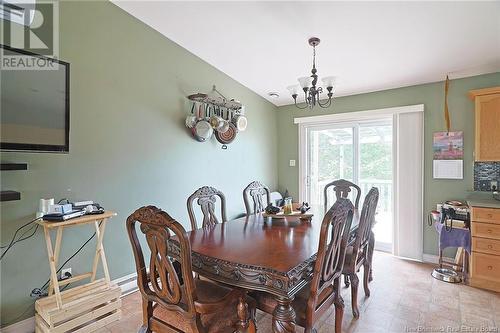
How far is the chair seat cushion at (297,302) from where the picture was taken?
150 centimetres

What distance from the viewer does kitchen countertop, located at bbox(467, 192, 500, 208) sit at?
2649 millimetres

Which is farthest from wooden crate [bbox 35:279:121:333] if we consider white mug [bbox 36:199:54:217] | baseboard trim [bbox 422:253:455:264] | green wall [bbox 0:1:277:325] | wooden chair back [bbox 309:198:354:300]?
baseboard trim [bbox 422:253:455:264]

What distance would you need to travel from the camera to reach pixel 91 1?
7.89ft

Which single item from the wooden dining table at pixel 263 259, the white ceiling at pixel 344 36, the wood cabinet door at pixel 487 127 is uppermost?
the white ceiling at pixel 344 36

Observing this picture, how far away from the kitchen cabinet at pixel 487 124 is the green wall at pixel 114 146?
307cm

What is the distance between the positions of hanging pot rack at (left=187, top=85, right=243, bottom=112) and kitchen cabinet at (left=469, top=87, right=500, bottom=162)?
2.78 m

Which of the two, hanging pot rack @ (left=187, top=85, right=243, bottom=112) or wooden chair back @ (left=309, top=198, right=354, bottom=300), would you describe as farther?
hanging pot rack @ (left=187, top=85, right=243, bottom=112)

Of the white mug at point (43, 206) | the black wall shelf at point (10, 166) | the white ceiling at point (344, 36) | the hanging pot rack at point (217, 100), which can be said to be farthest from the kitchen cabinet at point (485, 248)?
the black wall shelf at point (10, 166)

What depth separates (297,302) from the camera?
1551mm

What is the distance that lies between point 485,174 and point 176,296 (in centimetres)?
362

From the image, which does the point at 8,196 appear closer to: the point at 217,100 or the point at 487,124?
the point at 217,100

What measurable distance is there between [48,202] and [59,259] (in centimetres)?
55

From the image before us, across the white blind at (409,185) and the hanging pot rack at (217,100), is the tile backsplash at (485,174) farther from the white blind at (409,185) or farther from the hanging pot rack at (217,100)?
the hanging pot rack at (217,100)

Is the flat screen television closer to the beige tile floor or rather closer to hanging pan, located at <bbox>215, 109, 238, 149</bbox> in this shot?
the beige tile floor
